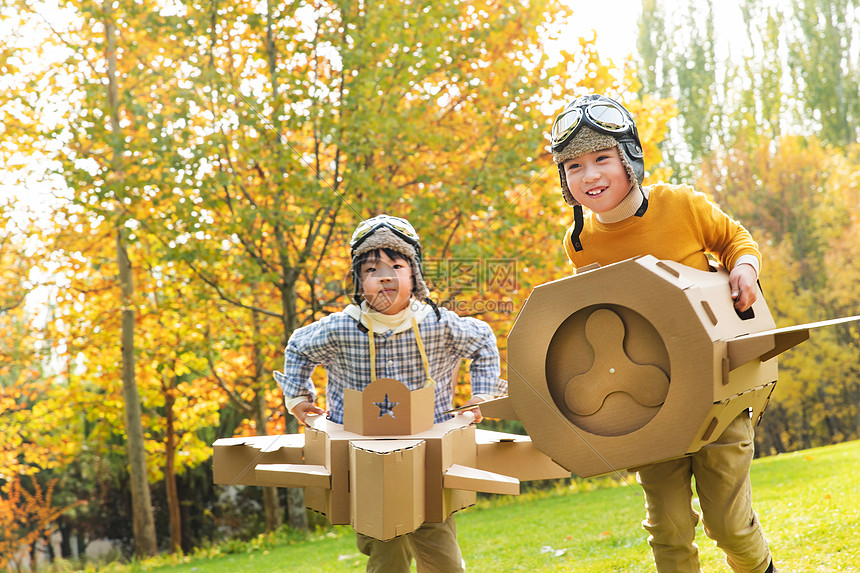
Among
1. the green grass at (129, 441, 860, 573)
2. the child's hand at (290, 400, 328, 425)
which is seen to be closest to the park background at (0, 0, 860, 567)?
the green grass at (129, 441, 860, 573)

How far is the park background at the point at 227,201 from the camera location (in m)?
6.47

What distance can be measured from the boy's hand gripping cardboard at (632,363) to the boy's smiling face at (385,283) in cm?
81

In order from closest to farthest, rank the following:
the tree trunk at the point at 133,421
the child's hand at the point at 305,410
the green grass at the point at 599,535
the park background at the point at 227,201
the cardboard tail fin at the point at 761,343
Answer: the cardboard tail fin at the point at 761,343, the child's hand at the point at 305,410, the green grass at the point at 599,535, the park background at the point at 227,201, the tree trunk at the point at 133,421

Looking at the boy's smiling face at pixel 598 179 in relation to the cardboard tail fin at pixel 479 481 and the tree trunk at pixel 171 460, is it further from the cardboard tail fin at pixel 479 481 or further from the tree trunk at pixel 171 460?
the tree trunk at pixel 171 460

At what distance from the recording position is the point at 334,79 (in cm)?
675

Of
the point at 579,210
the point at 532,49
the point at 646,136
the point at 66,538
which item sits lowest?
the point at 66,538

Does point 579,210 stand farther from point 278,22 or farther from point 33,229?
point 33,229

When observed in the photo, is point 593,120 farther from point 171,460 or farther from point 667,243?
point 171,460

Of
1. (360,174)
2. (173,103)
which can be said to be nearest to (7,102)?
(173,103)

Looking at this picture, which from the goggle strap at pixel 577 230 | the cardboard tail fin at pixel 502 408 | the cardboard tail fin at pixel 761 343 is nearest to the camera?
the cardboard tail fin at pixel 761 343

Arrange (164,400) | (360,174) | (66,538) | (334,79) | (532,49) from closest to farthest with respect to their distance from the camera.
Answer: (360,174), (334,79), (532,49), (164,400), (66,538)

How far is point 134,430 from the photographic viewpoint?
8680 millimetres

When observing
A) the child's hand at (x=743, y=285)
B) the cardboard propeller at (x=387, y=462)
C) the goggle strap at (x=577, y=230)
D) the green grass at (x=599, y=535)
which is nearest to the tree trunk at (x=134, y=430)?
the green grass at (x=599, y=535)

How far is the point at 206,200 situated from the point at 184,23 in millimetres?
1641
